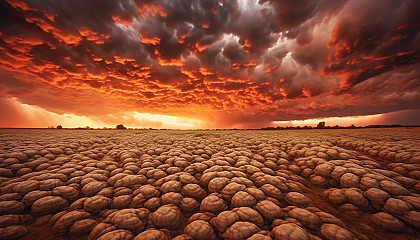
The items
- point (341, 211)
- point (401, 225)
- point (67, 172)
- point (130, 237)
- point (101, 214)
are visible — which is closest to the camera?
point (130, 237)

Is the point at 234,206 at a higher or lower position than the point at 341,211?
higher

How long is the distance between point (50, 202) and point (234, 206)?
347 centimetres

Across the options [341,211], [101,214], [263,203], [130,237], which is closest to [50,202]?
[101,214]

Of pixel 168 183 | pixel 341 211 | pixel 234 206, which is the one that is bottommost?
pixel 341 211

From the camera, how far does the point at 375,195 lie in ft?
9.56

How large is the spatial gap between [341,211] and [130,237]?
3868 mm

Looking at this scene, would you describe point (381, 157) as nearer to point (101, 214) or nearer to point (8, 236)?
point (101, 214)

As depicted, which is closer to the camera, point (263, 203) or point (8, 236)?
point (8, 236)

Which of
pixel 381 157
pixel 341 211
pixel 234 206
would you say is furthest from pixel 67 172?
pixel 381 157

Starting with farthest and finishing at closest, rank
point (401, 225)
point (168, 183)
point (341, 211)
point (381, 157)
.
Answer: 1. point (381, 157)
2. point (168, 183)
3. point (341, 211)
4. point (401, 225)

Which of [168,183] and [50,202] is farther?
[168,183]

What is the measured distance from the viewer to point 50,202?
2.69 meters

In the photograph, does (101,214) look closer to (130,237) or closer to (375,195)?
(130,237)

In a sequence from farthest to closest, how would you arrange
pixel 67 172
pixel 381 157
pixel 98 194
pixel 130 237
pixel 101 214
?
pixel 381 157, pixel 67 172, pixel 98 194, pixel 101 214, pixel 130 237
